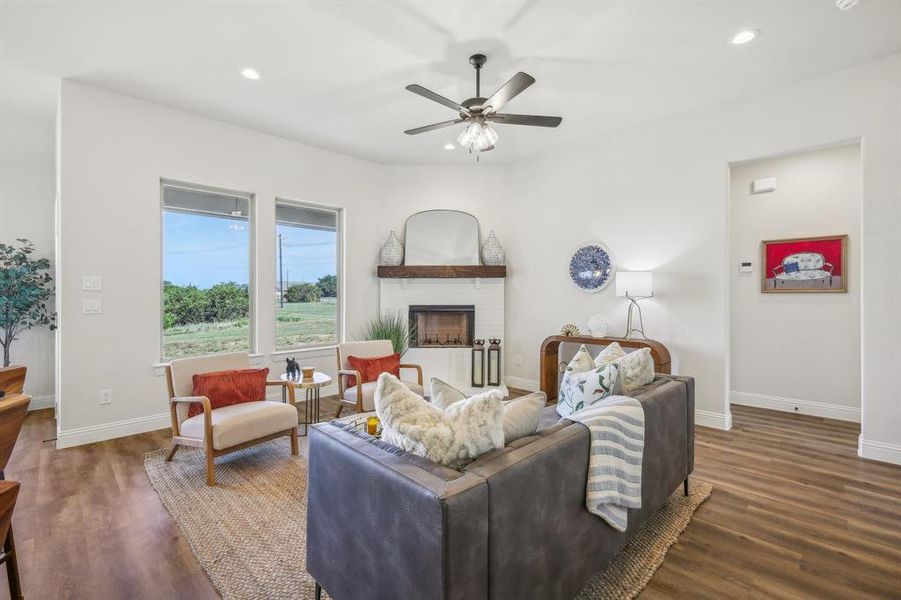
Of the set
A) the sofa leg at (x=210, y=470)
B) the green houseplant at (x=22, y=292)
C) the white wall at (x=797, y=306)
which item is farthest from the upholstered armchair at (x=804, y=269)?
the green houseplant at (x=22, y=292)

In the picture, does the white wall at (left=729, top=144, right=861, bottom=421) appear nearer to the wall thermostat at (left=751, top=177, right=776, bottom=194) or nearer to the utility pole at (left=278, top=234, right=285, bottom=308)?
the wall thermostat at (left=751, top=177, right=776, bottom=194)

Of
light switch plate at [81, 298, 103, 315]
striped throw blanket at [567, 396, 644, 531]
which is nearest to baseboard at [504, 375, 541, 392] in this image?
striped throw blanket at [567, 396, 644, 531]

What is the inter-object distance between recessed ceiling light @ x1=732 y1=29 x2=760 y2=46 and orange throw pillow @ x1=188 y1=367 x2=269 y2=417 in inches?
169

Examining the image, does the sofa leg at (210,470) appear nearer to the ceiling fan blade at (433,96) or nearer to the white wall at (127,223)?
the white wall at (127,223)

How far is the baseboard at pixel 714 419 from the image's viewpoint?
394 cm

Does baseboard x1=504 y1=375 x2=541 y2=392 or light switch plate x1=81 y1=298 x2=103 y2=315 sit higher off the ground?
light switch plate x1=81 y1=298 x2=103 y2=315

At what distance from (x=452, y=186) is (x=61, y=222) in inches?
160

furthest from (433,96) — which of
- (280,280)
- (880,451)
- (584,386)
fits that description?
(880,451)

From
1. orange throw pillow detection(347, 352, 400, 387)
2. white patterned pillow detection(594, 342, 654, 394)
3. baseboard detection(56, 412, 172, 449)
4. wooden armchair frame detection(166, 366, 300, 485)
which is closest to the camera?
white patterned pillow detection(594, 342, 654, 394)

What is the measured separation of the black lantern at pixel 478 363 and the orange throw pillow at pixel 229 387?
272 centimetres

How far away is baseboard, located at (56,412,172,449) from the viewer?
3471 millimetres

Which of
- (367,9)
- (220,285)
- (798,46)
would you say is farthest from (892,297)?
(220,285)

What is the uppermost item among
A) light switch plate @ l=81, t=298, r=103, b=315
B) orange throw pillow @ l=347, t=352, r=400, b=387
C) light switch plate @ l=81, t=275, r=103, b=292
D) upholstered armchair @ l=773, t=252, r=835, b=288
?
upholstered armchair @ l=773, t=252, r=835, b=288

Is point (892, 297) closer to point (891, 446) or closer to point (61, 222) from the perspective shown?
point (891, 446)
